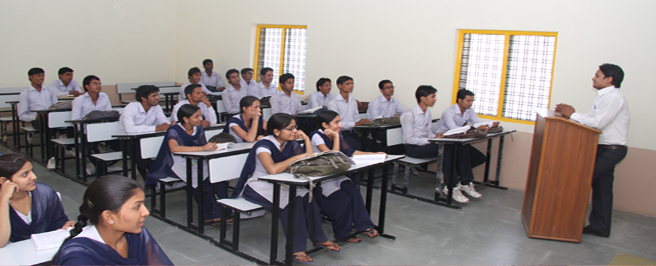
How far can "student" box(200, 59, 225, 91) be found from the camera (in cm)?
846

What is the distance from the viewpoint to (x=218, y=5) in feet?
28.0

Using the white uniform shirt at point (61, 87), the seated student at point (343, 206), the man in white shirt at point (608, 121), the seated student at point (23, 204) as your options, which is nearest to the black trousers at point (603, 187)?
the man in white shirt at point (608, 121)

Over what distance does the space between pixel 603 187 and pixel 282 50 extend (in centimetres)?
533

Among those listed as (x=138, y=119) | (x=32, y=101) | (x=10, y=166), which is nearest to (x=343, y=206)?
(x=10, y=166)

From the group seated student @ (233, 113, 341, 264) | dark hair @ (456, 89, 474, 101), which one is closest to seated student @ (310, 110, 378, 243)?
seated student @ (233, 113, 341, 264)

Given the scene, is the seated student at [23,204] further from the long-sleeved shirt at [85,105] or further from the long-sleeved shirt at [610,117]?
the long-sleeved shirt at [610,117]

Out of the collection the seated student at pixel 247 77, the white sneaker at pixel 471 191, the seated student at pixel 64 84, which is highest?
the seated student at pixel 247 77

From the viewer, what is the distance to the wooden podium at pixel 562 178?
11.6ft

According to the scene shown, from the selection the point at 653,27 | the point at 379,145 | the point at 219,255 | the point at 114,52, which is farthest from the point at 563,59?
the point at 114,52

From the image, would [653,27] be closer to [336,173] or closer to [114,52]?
[336,173]

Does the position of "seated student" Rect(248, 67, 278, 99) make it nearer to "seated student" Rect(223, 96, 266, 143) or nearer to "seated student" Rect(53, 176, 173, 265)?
"seated student" Rect(223, 96, 266, 143)

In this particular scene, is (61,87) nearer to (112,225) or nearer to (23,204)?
(23,204)

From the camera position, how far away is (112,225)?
5.35ft

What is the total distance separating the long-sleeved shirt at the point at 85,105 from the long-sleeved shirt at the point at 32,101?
1.14m
